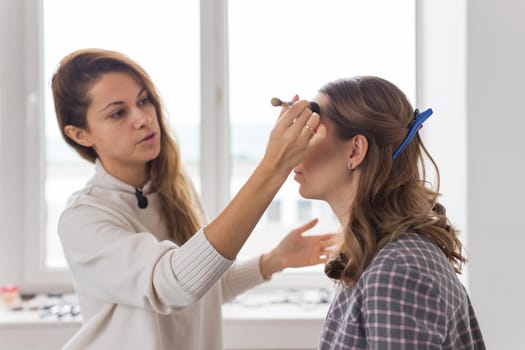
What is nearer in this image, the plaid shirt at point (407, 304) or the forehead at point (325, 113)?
the plaid shirt at point (407, 304)

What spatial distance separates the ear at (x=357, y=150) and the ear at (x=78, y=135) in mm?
688

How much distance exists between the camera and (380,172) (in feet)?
4.20

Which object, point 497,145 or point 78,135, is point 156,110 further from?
point 497,145

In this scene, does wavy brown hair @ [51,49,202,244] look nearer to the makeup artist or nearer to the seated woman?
the makeup artist

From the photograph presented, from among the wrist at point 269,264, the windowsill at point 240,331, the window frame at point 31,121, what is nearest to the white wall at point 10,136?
the window frame at point 31,121

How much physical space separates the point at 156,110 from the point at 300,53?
0.99m

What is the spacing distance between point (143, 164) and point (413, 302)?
86 cm

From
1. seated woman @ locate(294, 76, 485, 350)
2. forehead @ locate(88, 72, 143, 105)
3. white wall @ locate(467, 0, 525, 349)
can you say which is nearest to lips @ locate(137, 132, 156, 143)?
forehead @ locate(88, 72, 143, 105)

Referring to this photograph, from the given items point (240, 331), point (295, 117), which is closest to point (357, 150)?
point (295, 117)

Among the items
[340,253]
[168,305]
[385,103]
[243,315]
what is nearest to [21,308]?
[243,315]

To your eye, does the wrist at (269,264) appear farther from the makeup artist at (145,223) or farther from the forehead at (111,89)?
the forehead at (111,89)

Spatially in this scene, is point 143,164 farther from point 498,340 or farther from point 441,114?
point 498,340

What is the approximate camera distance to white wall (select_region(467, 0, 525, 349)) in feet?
6.13

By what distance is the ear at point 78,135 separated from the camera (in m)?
1.56
